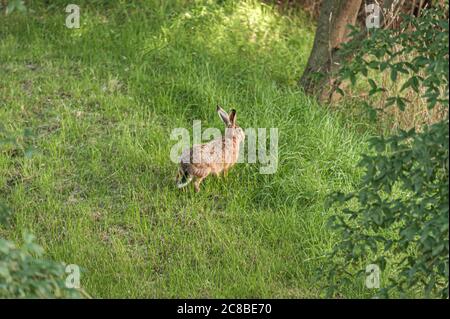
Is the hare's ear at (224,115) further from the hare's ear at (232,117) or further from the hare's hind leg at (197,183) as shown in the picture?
the hare's hind leg at (197,183)

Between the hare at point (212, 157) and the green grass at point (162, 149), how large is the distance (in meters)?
0.14

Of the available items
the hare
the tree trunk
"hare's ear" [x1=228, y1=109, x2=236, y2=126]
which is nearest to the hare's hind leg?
the hare

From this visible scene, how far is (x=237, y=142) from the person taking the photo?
7.25 metres

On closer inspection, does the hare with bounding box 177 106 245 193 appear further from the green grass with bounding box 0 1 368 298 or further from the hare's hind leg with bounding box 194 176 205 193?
the green grass with bounding box 0 1 368 298

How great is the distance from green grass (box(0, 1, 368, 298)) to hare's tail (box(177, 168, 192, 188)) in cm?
12

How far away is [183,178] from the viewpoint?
6855 mm

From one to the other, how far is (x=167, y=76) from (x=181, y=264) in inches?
116

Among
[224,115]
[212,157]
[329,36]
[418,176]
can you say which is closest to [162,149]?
[224,115]

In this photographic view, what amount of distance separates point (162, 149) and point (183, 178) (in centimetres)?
66

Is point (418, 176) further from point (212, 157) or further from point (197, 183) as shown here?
point (197, 183)

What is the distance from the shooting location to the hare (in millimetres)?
6758

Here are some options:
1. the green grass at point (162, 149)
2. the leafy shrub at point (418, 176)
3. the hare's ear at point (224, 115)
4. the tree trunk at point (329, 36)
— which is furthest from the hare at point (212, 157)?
the leafy shrub at point (418, 176)

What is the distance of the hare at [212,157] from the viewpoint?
676cm

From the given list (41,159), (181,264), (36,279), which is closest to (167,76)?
(41,159)
